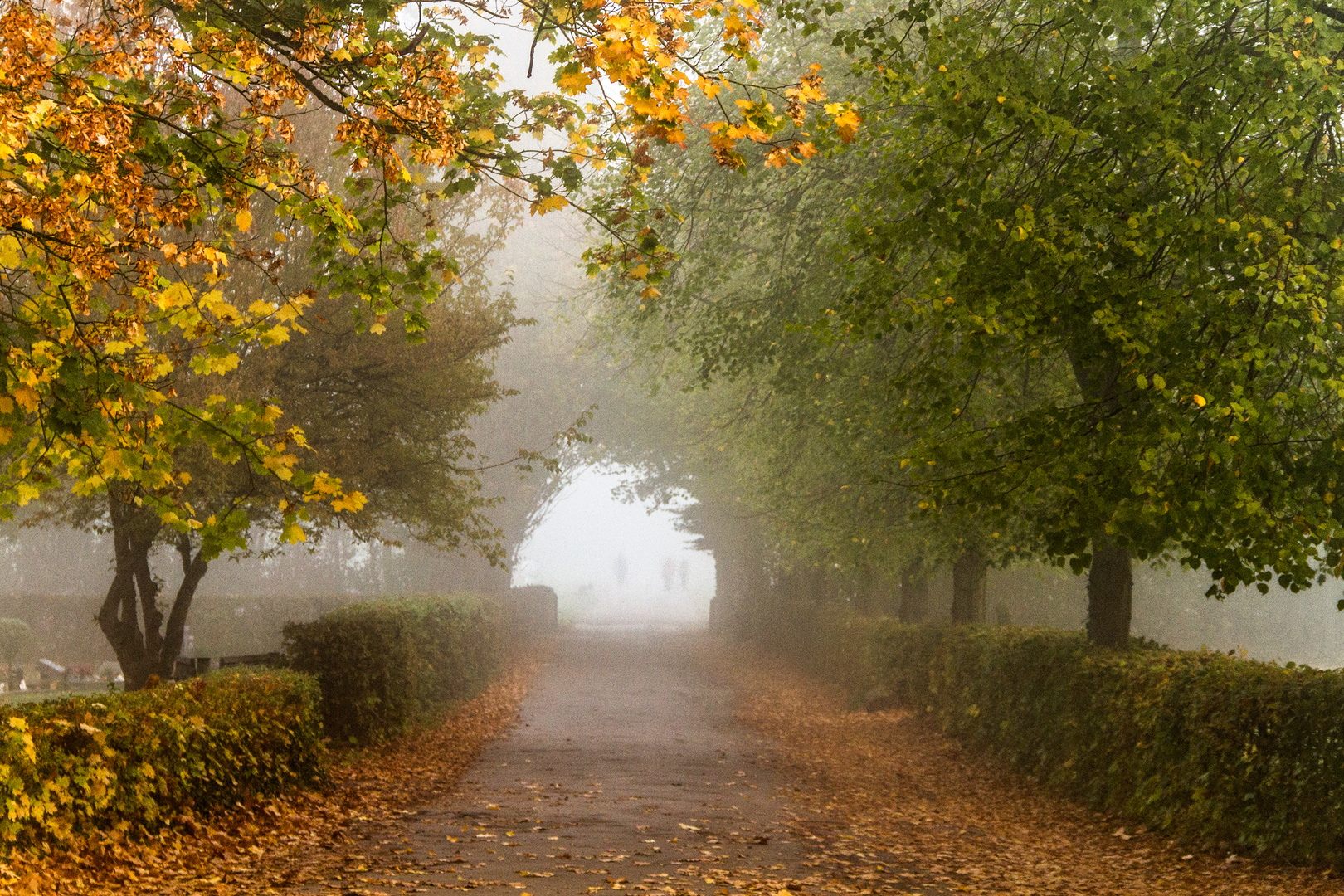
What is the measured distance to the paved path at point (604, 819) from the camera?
25.3ft

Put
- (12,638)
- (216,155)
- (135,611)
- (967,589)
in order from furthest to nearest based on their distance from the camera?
(12,638), (967,589), (135,611), (216,155)

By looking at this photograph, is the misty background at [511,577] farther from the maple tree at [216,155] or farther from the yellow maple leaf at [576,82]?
the yellow maple leaf at [576,82]

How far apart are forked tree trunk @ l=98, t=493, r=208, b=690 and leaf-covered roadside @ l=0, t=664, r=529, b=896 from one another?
4367 mm

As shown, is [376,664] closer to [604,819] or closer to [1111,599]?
[604,819]

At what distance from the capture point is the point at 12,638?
27.2 m

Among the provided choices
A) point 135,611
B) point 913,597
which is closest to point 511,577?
point 913,597

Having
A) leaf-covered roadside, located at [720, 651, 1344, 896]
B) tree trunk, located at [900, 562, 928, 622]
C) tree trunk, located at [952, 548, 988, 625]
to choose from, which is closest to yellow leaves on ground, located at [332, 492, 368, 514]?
leaf-covered roadside, located at [720, 651, 1344, 896]

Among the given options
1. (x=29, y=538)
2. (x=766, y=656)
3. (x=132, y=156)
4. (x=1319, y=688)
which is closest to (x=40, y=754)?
(x=132, y=156)

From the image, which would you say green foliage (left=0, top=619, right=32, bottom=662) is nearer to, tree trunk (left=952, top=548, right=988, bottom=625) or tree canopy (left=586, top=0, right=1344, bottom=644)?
tree trunk (left=952, top=548, right=988, bottom=625)

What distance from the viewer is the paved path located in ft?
25.3

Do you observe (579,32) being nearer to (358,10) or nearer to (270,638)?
(358,10)

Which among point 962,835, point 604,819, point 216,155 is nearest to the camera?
point 216,155

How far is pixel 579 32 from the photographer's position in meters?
7.67

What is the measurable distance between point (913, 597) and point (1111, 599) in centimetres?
1101
